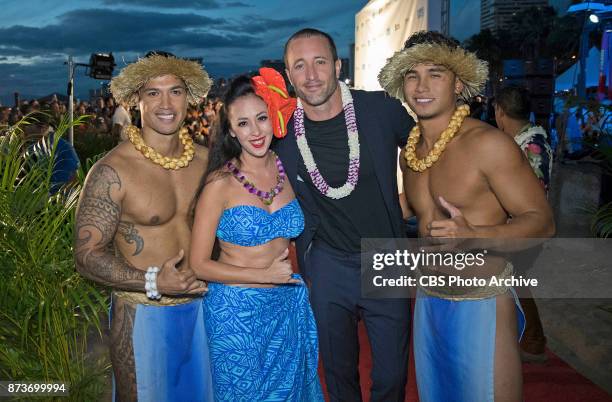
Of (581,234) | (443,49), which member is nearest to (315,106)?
(443,49)

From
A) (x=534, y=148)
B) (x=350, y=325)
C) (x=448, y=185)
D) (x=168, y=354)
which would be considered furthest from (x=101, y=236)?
(x=534, y=148)

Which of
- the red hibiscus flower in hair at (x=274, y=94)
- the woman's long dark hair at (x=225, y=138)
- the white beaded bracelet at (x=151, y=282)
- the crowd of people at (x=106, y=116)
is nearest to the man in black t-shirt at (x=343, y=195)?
the red hibiscus flower in hair at (x=274, y=94)

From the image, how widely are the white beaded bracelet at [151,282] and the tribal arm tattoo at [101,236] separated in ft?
0.14

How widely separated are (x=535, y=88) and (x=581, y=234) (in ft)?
36.7

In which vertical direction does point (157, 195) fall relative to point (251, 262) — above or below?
above

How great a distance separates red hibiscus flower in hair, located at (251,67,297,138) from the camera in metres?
2.99

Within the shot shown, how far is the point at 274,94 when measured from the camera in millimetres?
3006

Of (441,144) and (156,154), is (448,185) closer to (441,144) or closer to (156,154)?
(441,144)

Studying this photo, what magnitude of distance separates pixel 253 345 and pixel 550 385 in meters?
2.72

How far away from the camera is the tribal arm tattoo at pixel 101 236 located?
8.86 feet

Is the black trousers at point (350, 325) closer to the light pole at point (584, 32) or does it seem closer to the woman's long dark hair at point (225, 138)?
the woman's long dark hair at point (225, 138)

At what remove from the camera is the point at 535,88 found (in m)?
18.5

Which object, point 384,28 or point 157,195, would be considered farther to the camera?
point 384,28

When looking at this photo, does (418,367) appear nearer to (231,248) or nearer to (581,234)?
(231,248)
